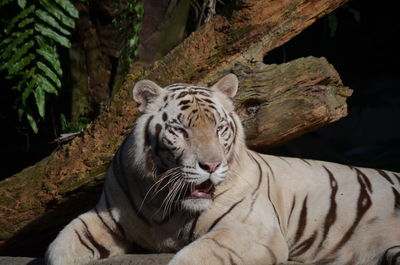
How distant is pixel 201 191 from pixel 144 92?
626mm

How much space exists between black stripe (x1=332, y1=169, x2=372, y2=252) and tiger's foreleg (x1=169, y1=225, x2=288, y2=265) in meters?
0.39

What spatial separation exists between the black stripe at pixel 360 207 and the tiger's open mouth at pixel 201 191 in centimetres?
82

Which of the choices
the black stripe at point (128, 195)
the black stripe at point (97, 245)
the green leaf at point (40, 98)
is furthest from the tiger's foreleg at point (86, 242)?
the green leaf at point (40, 98)

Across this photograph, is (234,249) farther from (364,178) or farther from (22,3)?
(22,3)

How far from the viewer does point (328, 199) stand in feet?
12.0

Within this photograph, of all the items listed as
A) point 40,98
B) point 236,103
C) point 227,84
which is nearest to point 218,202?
point 227,84

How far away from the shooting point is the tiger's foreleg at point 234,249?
9.62 ft

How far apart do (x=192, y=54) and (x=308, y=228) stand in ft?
4.54

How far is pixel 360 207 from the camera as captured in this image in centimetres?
361

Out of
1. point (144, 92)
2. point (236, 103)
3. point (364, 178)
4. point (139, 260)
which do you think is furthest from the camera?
point (236, 103)

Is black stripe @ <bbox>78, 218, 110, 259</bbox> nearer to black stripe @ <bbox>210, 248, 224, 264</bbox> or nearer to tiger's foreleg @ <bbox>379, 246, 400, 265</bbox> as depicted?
black stripe @ <bbox>210, 248, 224, 264</bbox>

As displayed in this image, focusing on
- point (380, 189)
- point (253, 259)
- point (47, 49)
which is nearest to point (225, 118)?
point (253, 259)

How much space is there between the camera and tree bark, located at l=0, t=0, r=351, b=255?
3846mm

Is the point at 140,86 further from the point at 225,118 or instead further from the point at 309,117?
the point at 309,117
